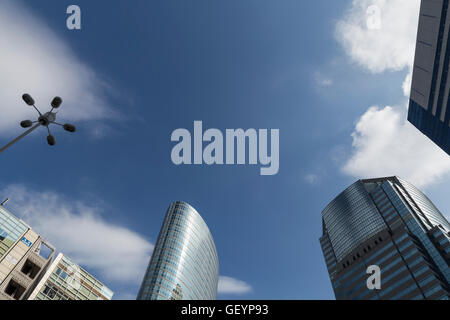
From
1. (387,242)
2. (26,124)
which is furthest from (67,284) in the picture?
(387,242)

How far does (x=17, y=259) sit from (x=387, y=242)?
422 ft

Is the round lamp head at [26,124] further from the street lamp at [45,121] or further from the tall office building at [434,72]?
the tall office building at [434,72]

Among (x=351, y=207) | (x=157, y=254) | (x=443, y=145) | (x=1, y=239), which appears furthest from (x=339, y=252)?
(x=1, y=239)

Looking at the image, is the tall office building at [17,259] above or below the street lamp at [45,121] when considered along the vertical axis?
above

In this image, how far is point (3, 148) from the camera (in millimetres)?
10523

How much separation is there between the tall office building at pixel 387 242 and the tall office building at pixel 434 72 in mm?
35770

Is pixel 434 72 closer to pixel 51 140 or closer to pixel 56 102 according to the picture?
pixel 56 102

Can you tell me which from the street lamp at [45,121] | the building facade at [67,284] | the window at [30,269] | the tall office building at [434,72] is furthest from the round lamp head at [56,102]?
the tall office building at [434,72]

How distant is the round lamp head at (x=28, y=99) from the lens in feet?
39.0

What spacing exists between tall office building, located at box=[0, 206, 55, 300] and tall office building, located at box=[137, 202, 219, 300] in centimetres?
3222

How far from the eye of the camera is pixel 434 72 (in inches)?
3312
